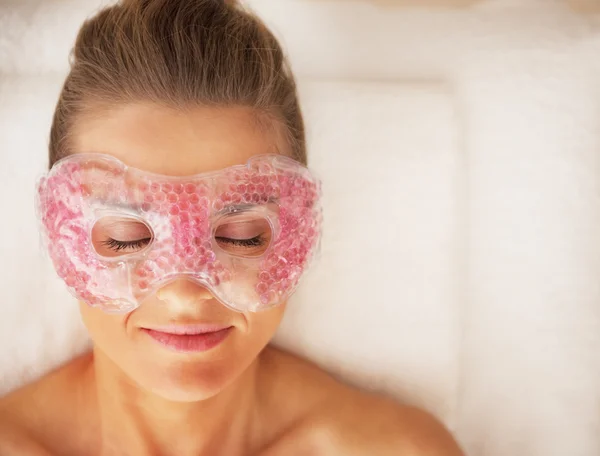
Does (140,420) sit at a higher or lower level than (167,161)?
lower

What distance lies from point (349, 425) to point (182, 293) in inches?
16.0

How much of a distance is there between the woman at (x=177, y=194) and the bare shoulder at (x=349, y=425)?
186mm

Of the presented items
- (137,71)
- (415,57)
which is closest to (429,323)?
(415,57)

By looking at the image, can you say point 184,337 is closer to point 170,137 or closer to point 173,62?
point 170,137

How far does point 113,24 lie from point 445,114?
2.00 feet

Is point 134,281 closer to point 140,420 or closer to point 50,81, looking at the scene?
point 140,420

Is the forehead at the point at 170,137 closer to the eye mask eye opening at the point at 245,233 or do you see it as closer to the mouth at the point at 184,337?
the eye mask eye opening at the point at 245,233

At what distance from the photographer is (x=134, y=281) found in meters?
0.81

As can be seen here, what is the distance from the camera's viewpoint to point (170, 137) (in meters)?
0.80

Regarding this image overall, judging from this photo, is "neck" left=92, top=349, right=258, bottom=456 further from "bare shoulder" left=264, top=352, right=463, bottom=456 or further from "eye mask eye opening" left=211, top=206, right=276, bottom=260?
"eye mask eye opening" left=211, top=206, right=276, bottom=260

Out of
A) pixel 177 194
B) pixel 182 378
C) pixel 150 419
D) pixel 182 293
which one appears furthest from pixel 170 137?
pixel 150 419

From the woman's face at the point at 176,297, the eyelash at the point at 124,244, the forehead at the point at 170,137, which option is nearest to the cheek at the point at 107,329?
the woman's face at the point at 176,297

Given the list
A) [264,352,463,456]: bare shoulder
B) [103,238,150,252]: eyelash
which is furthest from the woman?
[264,352,463,456]: bare shoulder

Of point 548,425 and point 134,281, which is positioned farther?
point 548,425
